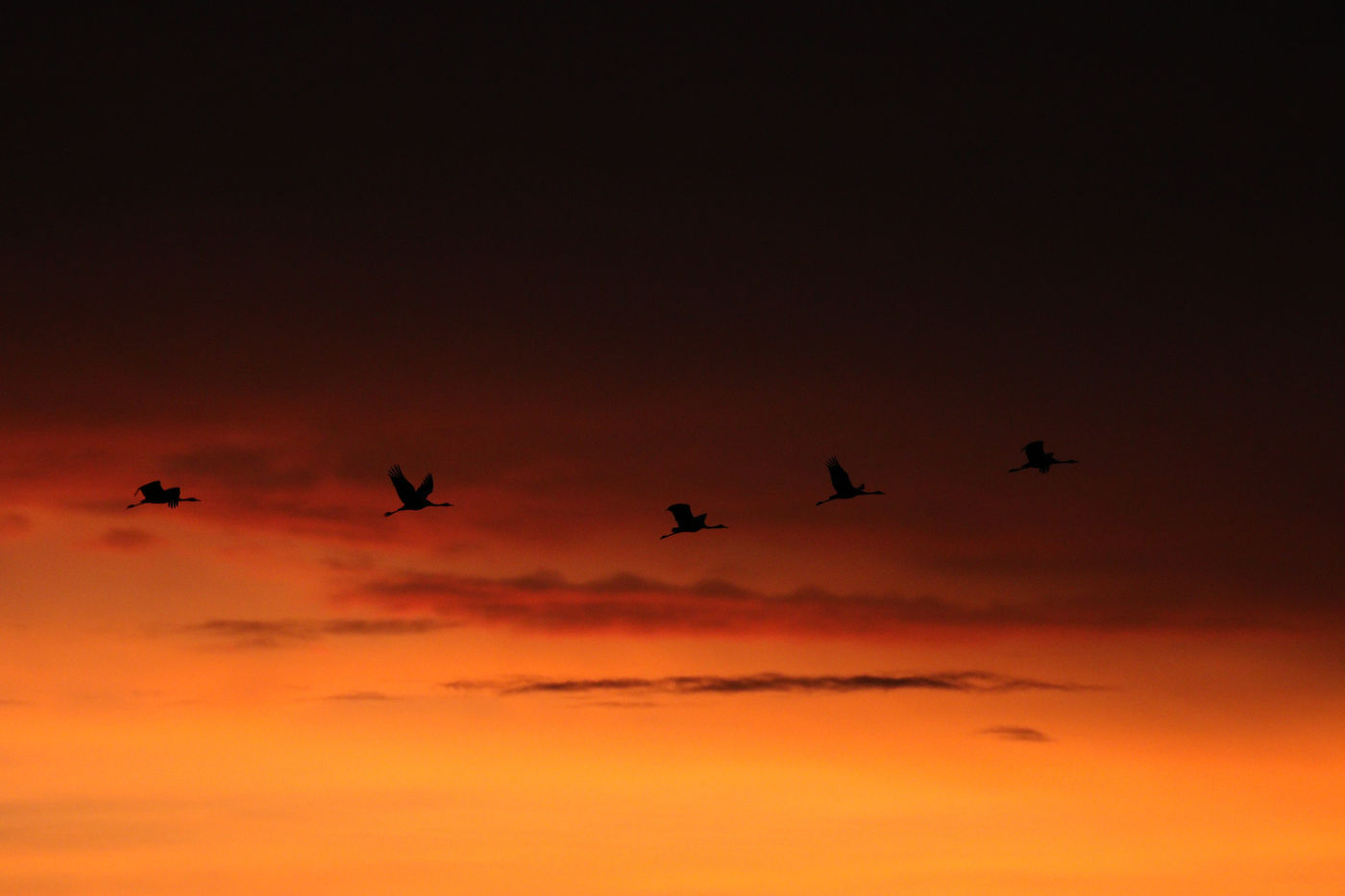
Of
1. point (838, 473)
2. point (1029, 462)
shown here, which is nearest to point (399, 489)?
point (838, 473)

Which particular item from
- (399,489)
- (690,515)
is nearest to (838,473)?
(690,515)

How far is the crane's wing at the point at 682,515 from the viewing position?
7431 centimetres

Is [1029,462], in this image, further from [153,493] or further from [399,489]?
[153,493]

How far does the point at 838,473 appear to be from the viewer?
238 feet

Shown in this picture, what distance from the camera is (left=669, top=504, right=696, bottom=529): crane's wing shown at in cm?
7431

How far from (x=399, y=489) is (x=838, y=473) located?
56.4ft

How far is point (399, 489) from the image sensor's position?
7094 centimetres

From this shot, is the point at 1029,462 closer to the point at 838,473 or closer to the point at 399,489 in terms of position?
the point at 838,473

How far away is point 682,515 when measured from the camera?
7488 centimetres

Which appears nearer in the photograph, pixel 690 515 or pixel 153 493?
pixel 153 493

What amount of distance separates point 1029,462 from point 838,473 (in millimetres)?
8098

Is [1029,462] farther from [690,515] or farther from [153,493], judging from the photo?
[153,493]

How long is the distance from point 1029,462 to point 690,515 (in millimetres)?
13908

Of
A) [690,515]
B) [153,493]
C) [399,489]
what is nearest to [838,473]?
[690,515]
